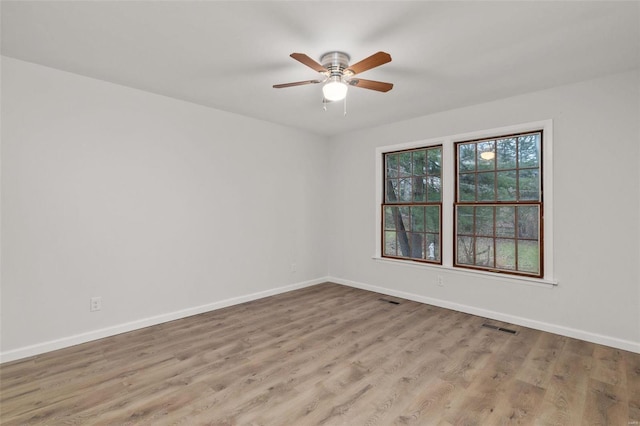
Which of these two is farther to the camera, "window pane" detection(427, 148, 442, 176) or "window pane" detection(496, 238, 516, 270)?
"window pane" detection(427, 148, 442, 176)

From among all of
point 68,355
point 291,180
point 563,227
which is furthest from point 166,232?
point 563,227

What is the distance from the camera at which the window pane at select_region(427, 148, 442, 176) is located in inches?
172

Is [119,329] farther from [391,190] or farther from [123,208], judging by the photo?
[391,190]

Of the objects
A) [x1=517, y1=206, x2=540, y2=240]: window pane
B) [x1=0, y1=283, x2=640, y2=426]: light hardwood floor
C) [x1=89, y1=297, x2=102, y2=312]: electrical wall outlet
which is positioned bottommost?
[x1=0, y1=283, x2=640, y2=426]: light hardwood floor

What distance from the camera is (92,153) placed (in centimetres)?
316

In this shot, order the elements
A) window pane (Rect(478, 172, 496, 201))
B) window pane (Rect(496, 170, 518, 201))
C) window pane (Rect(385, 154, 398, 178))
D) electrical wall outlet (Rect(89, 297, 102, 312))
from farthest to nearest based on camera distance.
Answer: window pane (Rect(385, 154, 398, 178)) < window pane (Rect(478, 172, 496, 201)) < window pane (Rect(496, 170, 518, 201)) < electrical wall outlet (Rect(89, 297, 102, 312))

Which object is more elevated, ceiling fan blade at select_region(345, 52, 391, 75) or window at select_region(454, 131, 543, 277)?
ceiling fan blade at select_region(345, 52, 391, 75)

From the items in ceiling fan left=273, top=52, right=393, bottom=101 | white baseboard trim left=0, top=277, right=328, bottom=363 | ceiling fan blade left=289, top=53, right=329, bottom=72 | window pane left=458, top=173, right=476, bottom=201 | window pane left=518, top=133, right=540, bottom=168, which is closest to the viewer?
ceiling fan blade left=289, top=53, right=329, bottom=72

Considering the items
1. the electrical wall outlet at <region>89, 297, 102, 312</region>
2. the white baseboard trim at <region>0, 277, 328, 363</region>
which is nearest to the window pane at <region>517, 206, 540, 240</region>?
the white baseboard trim at <region>0, 277, 328, 363</region>

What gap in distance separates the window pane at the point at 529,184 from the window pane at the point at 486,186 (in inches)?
11.3

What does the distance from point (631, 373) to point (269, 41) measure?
12.3 feet

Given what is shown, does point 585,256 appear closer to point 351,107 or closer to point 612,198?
point 612,198

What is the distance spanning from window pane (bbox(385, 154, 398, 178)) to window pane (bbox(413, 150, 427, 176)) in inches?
11.6

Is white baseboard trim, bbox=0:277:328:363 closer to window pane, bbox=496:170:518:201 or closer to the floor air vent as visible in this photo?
the floor air vent
